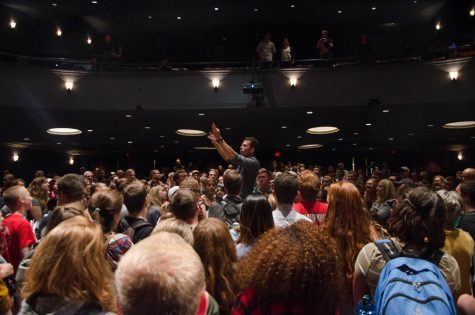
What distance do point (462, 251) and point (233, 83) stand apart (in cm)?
1019

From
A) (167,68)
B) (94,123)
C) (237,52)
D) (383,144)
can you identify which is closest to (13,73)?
(94,123)

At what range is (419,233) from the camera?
6.72ft

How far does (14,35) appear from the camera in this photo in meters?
15.8

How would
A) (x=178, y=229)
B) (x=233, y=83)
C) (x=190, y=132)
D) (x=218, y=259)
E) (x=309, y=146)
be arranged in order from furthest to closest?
(x=309, y=146) → (x=190, y=132) → (x=233, y=83) → (x=178, y=229) → (x=218, y=259)

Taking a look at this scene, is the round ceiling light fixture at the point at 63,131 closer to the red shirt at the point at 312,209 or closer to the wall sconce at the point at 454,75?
the wall sconce at the point at 454,75

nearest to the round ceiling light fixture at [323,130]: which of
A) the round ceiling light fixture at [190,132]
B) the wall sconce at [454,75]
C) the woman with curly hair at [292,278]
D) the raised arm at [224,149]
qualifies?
the round ceiling light fixture at [190,132]

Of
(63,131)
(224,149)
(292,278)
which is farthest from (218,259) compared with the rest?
(63,131)

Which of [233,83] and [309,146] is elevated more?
[233,83]

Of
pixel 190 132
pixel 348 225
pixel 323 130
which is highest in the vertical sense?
pixel 190 132

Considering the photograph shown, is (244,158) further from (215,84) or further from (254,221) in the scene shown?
(215,84)

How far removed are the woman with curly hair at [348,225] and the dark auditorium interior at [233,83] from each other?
890 cm

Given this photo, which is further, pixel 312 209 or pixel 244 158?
pixel 244 158

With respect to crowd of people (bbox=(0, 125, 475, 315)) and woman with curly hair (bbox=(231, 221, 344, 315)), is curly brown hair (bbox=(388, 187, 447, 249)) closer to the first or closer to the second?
crowd of people (bbox=(0, 125, 475, 315))

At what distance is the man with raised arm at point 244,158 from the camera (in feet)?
13.8
